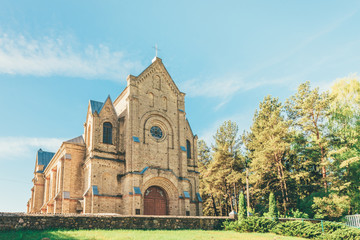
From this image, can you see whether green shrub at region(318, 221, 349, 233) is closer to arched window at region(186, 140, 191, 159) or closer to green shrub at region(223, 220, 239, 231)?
green shrub at region(223, 220, 239, 231)

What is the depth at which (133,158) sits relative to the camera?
28.0 m

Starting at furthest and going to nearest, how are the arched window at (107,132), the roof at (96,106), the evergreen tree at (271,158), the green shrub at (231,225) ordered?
the evergreen tree at (271,158), the roof at (96,106), the arched window at (107,132), the green shrub at (231,225)

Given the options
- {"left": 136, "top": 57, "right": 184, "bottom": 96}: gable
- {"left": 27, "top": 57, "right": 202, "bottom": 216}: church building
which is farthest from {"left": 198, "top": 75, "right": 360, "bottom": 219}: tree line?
{"left": 136, "top": 57, "right": 184, "bottom": 96}: gable

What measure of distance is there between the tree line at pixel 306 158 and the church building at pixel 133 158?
8.14m

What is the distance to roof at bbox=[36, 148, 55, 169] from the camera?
44750mm

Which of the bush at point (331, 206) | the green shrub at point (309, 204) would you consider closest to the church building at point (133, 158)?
the green shrub at point (309, 204)

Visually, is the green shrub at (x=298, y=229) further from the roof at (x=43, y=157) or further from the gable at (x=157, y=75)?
the roof at (x=43, y=157)

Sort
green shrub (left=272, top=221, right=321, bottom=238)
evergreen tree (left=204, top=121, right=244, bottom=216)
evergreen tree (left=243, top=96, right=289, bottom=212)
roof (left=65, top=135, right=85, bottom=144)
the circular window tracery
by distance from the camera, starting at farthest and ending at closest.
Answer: evergreen tree (left=204, top=121, right=244, bottom=216)
evergreen tree (left=243, top=96, right=289, bottom=212)
roof (left=65, top=135, right=85, bottom=144)
the circular window tracery
green shrub (left=272, top=221, right=321, bottom=238)

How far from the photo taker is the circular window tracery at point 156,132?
102 feet

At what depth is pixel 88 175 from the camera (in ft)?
91.1

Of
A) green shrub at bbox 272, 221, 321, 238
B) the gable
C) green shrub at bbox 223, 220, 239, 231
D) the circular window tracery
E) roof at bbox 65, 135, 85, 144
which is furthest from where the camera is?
the gable

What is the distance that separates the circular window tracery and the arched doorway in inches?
205

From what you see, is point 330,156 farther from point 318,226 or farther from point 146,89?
point 146,89

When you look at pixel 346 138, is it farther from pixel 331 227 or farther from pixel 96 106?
pixel 96 106
